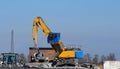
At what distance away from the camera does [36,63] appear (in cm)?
9169

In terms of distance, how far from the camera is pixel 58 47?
312 feet

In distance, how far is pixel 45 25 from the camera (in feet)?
325

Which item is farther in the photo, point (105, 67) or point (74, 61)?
point (105, 67)

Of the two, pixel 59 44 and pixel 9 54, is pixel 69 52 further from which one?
pixel 9 54

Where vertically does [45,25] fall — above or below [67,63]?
above

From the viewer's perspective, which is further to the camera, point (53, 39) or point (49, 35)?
point (49, 35)

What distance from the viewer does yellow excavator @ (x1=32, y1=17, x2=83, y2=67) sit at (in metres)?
89.3

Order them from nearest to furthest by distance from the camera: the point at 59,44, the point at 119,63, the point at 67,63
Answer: the point at 67,63 < the point at 59,44 < the point at 119,63

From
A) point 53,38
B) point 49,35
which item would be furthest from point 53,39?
point 49,35

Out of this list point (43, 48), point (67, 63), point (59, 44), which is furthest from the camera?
point (43, 48)

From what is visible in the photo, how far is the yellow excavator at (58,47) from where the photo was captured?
293ft

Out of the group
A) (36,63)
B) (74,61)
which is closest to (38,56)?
(36,63)

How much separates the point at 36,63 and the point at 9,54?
25.4 ft

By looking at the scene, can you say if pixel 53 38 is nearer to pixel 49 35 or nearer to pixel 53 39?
pixel 53 39
